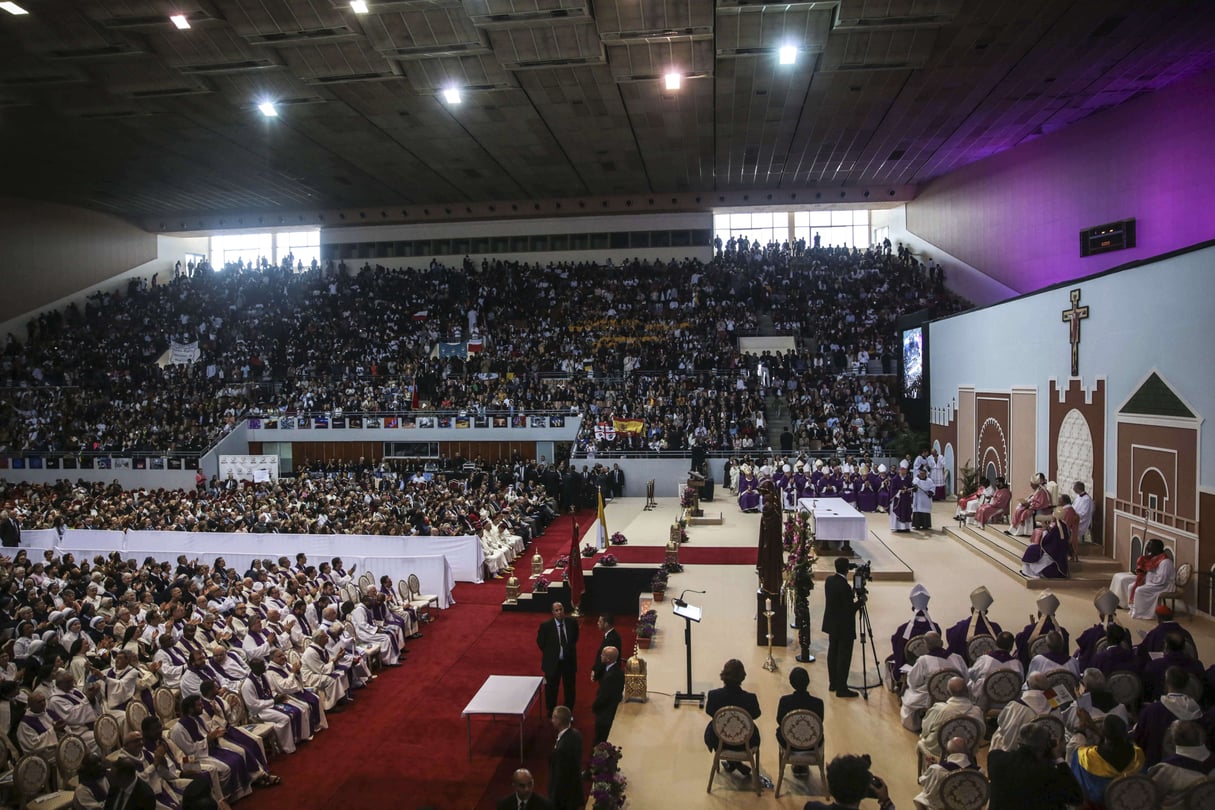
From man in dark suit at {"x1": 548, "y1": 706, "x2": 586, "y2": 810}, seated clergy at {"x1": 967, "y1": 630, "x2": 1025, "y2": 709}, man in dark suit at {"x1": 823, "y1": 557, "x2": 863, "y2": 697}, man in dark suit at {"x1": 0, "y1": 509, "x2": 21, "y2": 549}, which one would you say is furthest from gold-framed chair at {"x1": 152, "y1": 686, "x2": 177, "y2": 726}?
man in dark suit at {"x1": 0, "y1": 509, "x2": 21, "y2": 549}

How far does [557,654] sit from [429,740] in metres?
1.75

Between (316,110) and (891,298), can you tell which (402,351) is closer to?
(316,110)

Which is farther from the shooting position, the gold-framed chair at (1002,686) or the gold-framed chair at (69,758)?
the gold-framed chair at (1002,686)

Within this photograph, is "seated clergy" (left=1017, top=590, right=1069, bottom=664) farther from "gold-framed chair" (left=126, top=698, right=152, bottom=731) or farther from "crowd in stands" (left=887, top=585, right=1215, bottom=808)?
"gold-framed chair" (left=126, top=698, right=152, bottom=731)

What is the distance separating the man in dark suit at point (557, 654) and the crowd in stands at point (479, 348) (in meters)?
16.1

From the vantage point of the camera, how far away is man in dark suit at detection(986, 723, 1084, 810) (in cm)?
506

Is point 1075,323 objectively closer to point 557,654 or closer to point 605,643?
point 605,643

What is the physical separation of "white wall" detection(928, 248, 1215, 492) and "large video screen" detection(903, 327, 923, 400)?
189 inches

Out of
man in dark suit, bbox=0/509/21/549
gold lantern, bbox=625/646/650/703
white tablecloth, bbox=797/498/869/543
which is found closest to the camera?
gold lantern, bbox=625/646/650/703

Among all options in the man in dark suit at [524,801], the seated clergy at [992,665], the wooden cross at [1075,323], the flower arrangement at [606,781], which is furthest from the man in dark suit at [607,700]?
the wooden cross at [1075,323]

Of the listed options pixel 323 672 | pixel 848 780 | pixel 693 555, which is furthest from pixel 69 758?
pixel 693 555

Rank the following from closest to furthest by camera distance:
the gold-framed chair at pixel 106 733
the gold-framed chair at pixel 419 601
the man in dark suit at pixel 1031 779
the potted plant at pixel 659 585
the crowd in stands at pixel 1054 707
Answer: the man in dark suit at pixel 1031 779
the crowd in stands at pixel 1054 707
the gold-framed chair at pixel 106 733
the potted plant at pixel 659 585
the gold-framed chair at pixel 419 601

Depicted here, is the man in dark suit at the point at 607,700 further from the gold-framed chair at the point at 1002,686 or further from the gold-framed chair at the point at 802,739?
the gold-framed chair at the point at 1002,686

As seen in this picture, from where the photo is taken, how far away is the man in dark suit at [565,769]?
592 centimetres
